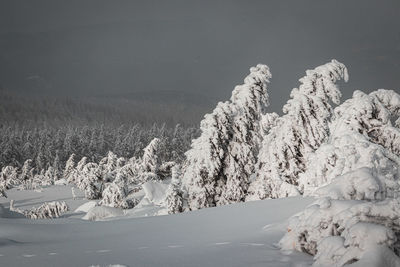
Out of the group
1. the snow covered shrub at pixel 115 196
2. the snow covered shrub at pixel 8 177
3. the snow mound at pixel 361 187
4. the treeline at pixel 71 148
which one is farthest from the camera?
the treeline at pixel 71 148

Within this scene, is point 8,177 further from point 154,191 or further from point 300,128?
point 300,128

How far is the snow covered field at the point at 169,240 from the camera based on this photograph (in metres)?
4.98

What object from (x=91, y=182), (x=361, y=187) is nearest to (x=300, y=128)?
(x=361, y=187)

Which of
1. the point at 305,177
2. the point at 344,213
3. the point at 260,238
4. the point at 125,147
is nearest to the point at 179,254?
the point at 260,238

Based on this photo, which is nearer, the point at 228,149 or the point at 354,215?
the point at 354,215

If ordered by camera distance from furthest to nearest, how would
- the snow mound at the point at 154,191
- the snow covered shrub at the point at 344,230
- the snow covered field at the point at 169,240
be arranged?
the snow mound at the point at 154,191
the snow covered field at the point at 169,240
the snow covered shrub at the point at 344,230

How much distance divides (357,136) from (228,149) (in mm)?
9044

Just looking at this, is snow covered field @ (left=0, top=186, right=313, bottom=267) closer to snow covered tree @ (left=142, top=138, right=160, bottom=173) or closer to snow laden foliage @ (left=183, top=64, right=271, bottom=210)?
snow laden foliage @ (left=183, top=64, right=271, bottom=210)

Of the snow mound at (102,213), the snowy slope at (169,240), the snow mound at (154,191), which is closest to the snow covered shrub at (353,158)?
the snowy slope at (169,240)

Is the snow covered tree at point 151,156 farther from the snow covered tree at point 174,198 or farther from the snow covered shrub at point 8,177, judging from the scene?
the snow covered shrub at point 8,177

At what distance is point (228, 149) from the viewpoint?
18406 mm

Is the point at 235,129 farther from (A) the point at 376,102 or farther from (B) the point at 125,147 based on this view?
(B) the point at 125,147

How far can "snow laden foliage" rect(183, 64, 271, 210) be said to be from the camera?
58.3 ft

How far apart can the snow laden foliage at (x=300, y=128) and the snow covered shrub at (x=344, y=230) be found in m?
10.5
